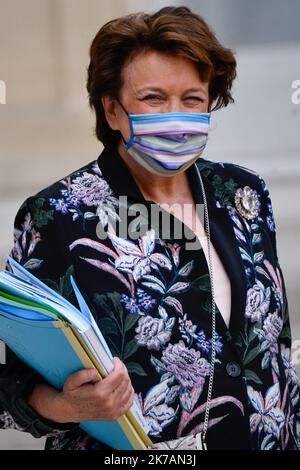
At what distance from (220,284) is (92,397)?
0.46 metres

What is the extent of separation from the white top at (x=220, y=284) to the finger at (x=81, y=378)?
1.35ft

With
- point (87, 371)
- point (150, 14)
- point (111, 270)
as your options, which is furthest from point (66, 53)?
point (87, 371)

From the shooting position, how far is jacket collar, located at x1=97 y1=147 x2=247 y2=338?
6.34 ft

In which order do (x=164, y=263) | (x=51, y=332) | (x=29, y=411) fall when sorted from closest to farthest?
(x=51, y=332)
(x=29, y=411)
(x=164, y=263)

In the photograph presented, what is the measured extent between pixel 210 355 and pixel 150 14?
0.78 m

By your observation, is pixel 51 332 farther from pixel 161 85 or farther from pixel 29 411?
pixel 161 85

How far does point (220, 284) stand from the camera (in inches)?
77.6

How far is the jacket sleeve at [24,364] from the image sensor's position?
1784 mm

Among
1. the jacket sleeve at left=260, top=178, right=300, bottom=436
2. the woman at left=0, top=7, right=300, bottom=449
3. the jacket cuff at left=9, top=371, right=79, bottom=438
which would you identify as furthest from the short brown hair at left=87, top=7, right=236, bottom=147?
the jacket cuff at left=9, top=371, right=79, bottom=438

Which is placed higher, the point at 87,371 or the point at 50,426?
the point at 87,371

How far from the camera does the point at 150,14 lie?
2.04 meters

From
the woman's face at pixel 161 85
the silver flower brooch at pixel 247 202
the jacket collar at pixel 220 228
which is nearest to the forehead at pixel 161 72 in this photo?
the woman's face at pixel 161 85

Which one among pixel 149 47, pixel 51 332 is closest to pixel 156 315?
pixel 51 332

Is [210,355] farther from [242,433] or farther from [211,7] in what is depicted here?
[211,7]
